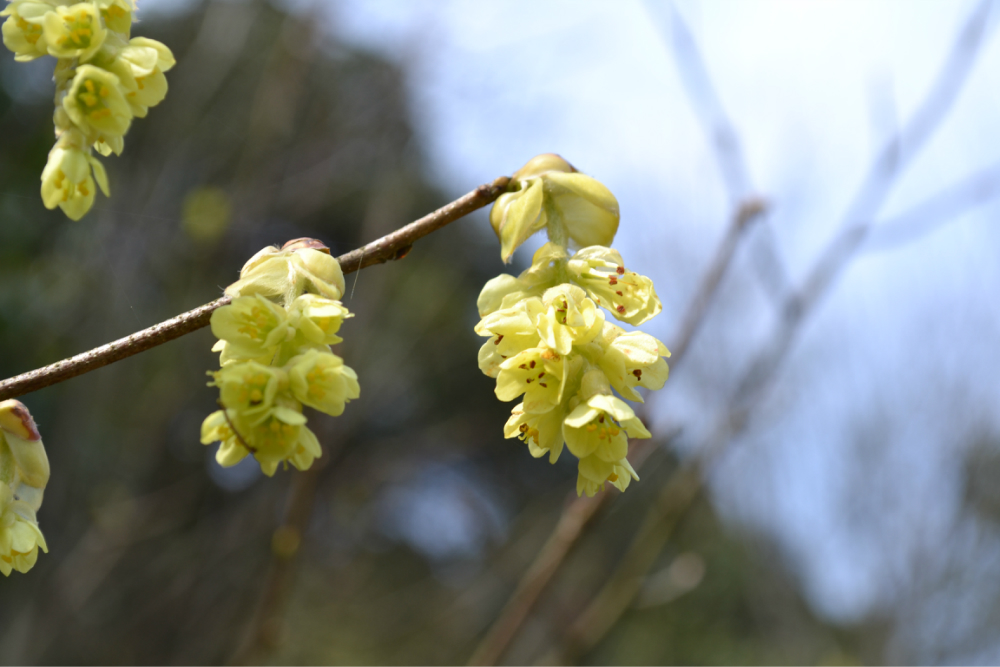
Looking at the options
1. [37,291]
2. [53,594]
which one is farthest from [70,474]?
[37,291]

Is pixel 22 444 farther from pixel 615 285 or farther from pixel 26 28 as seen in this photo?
pixel 615 285

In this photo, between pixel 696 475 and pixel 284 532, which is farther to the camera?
pixel 696 475

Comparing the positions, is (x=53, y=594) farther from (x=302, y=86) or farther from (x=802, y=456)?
(x=802, y=456)

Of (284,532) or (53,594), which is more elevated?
(284,532)

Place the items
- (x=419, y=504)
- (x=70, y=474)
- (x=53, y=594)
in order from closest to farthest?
(x=53, y=594), (x=70, y=474), (x=419, y=504)

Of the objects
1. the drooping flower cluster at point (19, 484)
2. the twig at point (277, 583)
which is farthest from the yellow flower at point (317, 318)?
the twig at point (277, 583)

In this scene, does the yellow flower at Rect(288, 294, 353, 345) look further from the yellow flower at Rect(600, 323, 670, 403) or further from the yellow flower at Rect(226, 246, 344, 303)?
the yellow flower at Rect(600, 323, 670, 403)

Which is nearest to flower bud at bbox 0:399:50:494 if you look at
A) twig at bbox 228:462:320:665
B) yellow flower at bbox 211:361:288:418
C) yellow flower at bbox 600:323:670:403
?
yellow flower at bbox 211:361:288:418

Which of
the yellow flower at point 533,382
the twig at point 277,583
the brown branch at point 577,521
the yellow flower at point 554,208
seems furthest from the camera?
the twig at point 277,583

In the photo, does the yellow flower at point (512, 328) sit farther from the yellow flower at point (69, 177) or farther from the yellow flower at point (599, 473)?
the yellow flower at point (69, 177)
